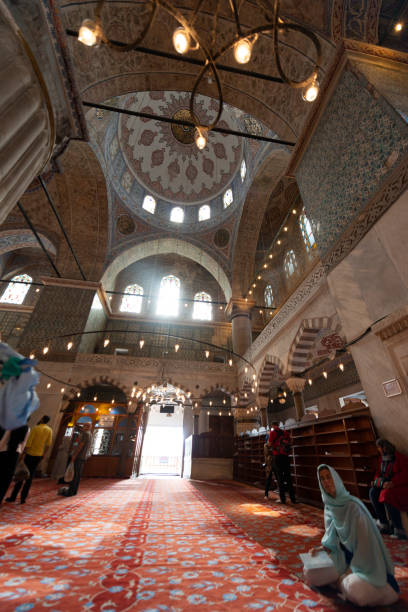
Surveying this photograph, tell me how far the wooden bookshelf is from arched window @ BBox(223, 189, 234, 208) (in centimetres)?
1166

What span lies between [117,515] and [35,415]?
259 inches

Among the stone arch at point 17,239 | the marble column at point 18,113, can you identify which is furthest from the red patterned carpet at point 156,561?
the stone arch at point 17,239

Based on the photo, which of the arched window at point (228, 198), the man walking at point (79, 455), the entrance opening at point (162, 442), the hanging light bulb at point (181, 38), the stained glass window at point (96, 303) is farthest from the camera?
the entrance opening at point (162, 442)

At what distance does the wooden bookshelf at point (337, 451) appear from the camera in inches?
147

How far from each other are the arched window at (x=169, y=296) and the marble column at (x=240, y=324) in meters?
3.41

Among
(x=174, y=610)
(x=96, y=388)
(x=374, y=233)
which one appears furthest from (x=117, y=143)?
(x=174, y=610)

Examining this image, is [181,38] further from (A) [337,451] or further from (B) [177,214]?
(B) [177,214]

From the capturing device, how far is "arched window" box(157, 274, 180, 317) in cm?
1452

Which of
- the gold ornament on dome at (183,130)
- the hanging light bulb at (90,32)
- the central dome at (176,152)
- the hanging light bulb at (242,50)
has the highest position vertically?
the gold ornament on dome at (183,130)

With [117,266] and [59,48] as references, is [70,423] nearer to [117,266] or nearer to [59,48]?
[117,266]

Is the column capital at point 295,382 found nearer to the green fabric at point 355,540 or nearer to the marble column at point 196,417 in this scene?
the marble column at point 196,417

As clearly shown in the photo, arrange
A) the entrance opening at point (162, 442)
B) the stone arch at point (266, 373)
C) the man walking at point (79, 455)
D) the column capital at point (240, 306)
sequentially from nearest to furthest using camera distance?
the man walking at point (79, 455), the stone arch at point (266, 373), the column capital at point (240, 306), the entrance opening at point (162, 442)

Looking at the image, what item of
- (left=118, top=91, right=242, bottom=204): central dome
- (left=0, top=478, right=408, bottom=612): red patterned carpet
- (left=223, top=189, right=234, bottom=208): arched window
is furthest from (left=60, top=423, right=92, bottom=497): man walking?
(left=118, top=91, right=242, bottom=204): central dome

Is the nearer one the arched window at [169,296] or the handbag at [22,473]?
the handbag at [22,473]
